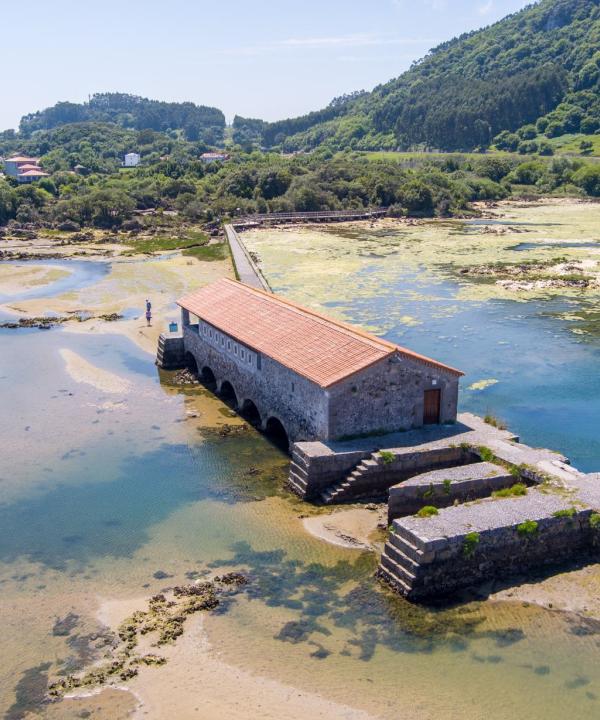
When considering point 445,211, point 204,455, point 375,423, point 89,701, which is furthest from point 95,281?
point 445,211

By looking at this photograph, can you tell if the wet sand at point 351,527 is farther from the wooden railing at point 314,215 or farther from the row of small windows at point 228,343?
the wooden railing at point 314,215

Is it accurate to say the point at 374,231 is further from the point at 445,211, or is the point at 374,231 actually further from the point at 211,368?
the point at 211,368

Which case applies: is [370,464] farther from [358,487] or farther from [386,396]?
[386,396]

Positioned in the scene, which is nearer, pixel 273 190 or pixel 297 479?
pixel 297 479

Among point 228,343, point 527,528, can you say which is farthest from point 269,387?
point 527,528

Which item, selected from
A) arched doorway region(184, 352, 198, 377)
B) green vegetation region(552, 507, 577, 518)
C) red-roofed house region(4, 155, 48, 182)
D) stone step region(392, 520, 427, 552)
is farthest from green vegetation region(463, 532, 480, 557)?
red-roofed house region(4, 155, 48, 182)

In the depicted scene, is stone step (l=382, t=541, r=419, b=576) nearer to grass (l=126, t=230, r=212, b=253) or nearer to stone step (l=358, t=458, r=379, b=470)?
stone step (l=358, t=458, r=379, b=470)
